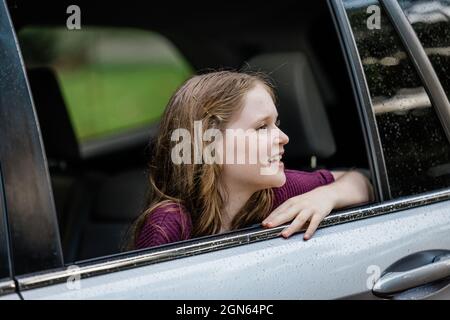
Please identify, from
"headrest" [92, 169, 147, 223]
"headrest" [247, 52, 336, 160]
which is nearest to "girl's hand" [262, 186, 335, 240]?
"headrest" [247, 52, 336, 160]

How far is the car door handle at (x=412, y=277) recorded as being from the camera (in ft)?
6.22

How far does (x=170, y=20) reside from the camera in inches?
146

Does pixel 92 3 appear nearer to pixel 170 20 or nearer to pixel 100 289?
pixel 170 20

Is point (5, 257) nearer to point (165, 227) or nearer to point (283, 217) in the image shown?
point (165, 227)

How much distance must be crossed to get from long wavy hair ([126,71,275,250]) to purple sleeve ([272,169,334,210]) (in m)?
0.05

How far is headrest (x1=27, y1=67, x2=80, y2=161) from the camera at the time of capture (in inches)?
144

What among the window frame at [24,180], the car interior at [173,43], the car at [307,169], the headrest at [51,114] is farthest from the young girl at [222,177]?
the headrest at [51,114]

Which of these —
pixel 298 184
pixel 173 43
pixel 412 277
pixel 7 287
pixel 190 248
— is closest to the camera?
pixel 7 287

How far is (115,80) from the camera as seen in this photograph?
14.3 metres

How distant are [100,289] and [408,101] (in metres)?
0.99

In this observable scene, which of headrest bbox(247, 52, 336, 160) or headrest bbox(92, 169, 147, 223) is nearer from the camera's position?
headrest bbox(247, 52, 336, 160)

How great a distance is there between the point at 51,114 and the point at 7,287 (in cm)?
219

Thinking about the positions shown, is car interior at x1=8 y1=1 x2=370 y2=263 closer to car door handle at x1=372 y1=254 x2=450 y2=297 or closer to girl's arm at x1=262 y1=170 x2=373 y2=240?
girl's arm at x1=262 y1=170 x2=373 y2=240

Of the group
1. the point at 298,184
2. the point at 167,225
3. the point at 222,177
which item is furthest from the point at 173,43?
the point at 167,225
